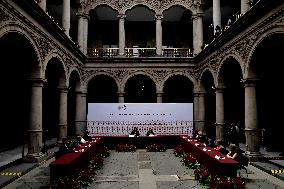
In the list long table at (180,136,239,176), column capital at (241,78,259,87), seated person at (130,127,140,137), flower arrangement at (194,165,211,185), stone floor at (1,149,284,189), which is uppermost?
column capital at (241,78,259,87)

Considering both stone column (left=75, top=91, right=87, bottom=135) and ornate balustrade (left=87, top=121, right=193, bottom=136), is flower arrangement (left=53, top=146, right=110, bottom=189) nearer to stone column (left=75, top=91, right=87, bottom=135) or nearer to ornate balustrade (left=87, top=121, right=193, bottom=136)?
ornate balustrade (left=87, top=121, right=193, bottom=136)

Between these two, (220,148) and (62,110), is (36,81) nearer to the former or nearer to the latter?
(62,110)

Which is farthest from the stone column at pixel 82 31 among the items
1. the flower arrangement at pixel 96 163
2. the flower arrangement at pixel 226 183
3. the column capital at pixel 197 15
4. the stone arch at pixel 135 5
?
the flower arrangement at pixel 226 183

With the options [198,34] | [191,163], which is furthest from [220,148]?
[198,34]

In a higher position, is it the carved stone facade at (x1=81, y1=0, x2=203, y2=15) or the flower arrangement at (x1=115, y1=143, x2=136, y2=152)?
the carved stone facade at (x1=81, y1=0, x2=203, y2=15)

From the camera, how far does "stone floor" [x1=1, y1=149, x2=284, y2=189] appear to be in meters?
9.90

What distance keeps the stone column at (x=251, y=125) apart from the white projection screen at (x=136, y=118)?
28.4ft

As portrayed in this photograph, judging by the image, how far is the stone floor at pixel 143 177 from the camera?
9.90 m

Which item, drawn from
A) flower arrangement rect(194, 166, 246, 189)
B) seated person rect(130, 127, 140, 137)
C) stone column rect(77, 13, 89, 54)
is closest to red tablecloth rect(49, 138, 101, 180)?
flower arrangement rect(194, 166, 246, 189)

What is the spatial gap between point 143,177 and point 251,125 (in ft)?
20.4

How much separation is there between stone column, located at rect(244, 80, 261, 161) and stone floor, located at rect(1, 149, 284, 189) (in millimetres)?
1184

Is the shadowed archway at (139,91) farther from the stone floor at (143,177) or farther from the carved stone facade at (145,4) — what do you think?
the stone floor at (143,177)

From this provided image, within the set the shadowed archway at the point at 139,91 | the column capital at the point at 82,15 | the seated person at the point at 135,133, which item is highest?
the column capital at the point at 82,15

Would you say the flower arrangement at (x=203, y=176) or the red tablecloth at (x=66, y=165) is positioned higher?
the red tablecloth at (x=66, y=165)
